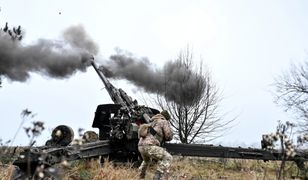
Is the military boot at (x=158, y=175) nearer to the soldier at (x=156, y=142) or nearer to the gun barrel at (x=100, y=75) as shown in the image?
the soldier at (x=156, y=142)

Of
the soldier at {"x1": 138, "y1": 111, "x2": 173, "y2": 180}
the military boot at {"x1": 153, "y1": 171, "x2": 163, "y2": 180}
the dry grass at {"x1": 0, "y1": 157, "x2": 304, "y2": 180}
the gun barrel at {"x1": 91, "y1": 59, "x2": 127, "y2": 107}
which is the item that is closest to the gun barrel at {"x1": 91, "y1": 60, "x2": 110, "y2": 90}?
the gun barrel at {"x1": 91, "y1": 59, "x2": 127, "y2": 107}

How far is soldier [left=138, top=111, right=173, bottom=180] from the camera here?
1113cm

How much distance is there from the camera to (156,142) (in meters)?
11.2

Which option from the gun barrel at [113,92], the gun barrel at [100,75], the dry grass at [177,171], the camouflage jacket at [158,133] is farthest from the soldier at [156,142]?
the gun barrel at [100,75]

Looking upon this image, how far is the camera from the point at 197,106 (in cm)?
2409

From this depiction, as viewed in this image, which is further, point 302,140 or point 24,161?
point 24,161

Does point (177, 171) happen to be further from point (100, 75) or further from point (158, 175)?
point (100, 75)

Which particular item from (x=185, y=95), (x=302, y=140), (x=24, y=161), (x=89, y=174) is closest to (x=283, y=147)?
(x=302, y=140)

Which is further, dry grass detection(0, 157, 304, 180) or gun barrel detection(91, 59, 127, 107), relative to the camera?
gun barrel detection(91, 59, 127, 107)

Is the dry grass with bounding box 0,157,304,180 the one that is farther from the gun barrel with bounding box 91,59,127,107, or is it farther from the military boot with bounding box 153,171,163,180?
the gun barrel with bounding box 91,59,127,107

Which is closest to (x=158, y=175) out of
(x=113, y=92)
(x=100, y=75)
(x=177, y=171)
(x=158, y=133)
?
(x=158, y=133)

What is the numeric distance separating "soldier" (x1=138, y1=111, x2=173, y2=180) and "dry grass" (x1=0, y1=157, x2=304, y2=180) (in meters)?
0.55

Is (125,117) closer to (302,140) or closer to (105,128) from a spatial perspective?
(105,128)

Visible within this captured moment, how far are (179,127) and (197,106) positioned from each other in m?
1.37
